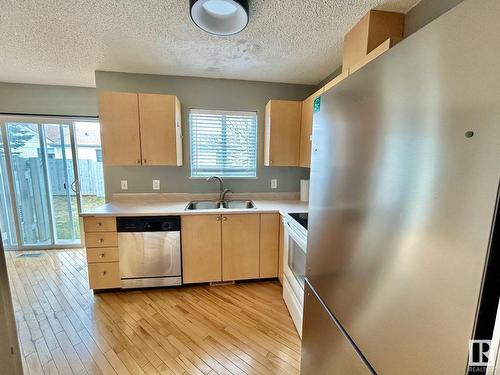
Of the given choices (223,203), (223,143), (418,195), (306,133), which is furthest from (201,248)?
(418,195)

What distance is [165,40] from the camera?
70.7 inches

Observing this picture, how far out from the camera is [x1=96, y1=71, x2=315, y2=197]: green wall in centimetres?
253

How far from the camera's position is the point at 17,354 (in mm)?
639

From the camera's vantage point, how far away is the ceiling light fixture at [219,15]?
4.29 ft

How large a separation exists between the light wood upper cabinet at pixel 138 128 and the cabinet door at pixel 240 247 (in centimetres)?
101

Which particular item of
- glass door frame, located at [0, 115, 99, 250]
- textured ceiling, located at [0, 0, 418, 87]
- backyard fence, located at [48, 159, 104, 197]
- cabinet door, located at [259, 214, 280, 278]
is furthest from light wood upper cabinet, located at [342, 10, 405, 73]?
backyard fence, located at [48, 159, 104, 197]

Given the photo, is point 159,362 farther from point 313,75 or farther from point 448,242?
point 313,75

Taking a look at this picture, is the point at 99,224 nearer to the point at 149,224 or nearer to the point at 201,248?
the point at 149,224

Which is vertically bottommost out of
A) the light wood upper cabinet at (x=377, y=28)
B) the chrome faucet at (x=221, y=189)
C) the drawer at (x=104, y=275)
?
the drawer at (x=104, y=275)

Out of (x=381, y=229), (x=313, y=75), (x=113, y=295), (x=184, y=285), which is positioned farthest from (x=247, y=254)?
(x=313, y=75)

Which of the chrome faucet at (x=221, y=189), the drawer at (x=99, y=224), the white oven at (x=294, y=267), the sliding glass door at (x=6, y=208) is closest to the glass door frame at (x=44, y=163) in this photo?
the sliding glass door at (x=6, y=208)

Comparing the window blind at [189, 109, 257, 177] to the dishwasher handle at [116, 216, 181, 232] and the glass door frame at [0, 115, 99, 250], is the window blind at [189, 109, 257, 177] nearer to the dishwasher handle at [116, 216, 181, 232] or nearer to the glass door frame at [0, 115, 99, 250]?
the dishwasher handle at [116, 216, 181, 232]

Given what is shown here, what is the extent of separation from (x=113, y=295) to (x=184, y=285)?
69cm

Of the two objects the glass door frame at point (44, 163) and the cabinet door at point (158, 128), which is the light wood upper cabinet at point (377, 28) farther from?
the glass door frame at point (44, 163)
